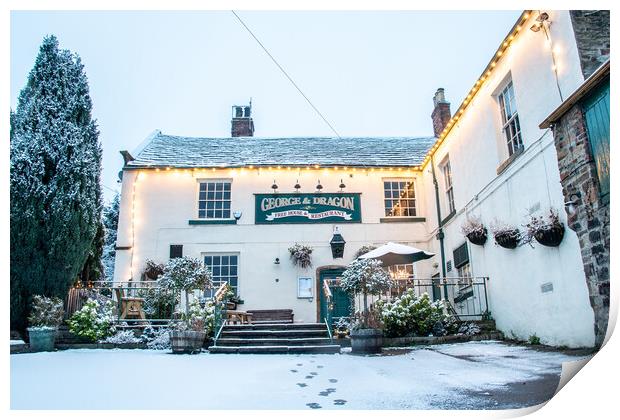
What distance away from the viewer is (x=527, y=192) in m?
7.58

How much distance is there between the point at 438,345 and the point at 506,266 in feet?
6.06

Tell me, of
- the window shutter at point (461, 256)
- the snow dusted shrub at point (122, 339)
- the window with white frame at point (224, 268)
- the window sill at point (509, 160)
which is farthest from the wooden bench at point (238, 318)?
the window sill at point (509, 160)

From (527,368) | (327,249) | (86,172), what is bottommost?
(527,368)

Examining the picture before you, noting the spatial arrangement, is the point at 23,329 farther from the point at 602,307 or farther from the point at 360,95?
the point at 602,307

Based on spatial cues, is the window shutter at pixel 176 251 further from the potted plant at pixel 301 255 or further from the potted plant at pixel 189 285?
the potted plant at pixel 189 285

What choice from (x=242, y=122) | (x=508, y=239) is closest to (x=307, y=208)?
(x=242, y=122)

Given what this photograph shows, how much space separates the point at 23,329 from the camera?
745 centimetres

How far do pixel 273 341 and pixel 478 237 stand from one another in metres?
4.42

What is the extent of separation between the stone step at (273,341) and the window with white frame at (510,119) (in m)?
4.80

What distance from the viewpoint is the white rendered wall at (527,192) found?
6410mm

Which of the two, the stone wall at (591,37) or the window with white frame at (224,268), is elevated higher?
the stone wall at (591,37)

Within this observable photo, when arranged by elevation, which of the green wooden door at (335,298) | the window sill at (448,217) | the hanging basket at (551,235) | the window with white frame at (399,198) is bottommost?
the green wooden door at (335,298)

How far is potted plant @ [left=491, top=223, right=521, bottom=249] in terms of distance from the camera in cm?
787
